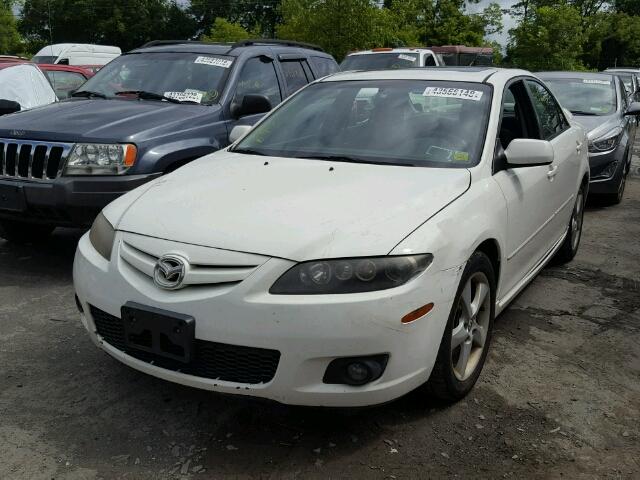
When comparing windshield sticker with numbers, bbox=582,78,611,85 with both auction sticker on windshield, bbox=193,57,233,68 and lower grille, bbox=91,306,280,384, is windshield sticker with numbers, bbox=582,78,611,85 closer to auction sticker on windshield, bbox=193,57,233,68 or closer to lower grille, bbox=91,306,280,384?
auction sticker on windshield, bbox=193,57,233,68

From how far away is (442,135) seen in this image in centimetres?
368

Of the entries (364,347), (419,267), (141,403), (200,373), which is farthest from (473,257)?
(141,403)

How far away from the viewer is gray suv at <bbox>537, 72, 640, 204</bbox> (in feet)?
25.2

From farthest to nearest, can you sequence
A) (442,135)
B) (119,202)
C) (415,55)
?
(415,55) < (442,135) < (119,202)

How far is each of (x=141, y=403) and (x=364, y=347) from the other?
1.23 m

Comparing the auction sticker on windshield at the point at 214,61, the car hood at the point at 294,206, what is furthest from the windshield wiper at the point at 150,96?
the car hood at the point at 294,206

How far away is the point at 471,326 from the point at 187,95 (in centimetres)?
352

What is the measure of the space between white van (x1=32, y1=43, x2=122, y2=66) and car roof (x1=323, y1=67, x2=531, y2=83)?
2007 centimetres

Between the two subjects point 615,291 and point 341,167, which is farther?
point 615,291

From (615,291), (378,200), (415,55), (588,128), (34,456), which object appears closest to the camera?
(34,456)

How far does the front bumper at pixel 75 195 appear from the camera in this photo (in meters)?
4.70

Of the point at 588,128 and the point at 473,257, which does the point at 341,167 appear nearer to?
the point at 473,257

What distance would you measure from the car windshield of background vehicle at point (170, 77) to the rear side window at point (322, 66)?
1447 millimetres

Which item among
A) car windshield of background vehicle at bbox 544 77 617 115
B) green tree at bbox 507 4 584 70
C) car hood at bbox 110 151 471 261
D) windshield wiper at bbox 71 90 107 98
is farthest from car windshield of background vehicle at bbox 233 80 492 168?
green tree at bbox 507 4 584 70
